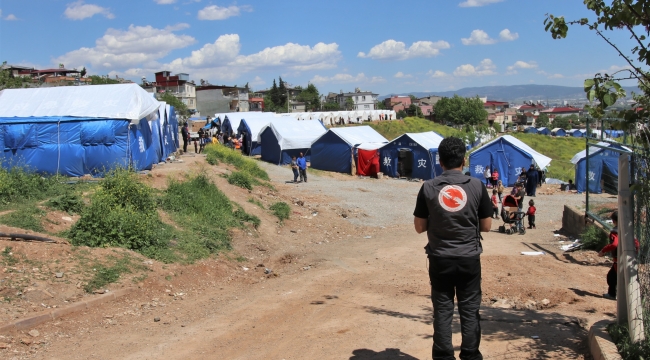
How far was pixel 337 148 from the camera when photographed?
31.2 m

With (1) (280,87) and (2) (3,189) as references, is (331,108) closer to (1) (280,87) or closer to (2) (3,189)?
(1) (280,87)

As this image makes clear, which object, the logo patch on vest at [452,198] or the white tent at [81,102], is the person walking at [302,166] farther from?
the logo patch on vest at [452,198]

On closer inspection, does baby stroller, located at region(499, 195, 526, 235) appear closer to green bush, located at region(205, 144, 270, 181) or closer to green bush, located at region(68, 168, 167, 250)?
green bush, located at region(68, 168, 167, 250)

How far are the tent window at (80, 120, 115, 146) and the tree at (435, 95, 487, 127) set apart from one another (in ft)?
302

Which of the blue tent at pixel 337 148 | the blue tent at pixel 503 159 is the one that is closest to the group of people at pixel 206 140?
the blue tent at pixel 337 148

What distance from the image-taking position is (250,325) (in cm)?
651

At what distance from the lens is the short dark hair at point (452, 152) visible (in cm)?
415

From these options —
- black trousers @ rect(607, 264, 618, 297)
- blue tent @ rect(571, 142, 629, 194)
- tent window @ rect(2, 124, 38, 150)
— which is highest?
tent window @ rect(2, 124, 38, 150)

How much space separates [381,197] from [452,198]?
18.5 metres

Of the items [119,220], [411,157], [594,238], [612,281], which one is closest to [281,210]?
[119,220]

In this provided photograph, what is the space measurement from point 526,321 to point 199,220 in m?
8.29

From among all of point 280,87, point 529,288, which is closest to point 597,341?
point 529,288

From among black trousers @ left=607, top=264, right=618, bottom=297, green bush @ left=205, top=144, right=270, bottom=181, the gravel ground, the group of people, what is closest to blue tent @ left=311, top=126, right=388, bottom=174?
the gravel ground

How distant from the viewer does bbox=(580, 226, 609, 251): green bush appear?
436 inches
